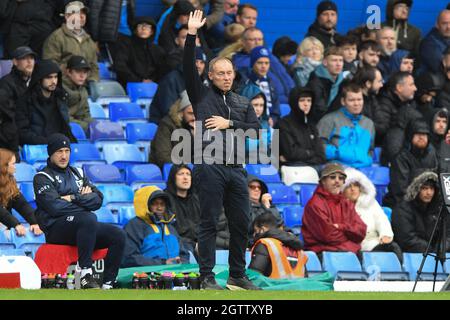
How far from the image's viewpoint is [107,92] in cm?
1694

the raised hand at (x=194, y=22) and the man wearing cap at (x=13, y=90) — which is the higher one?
the raised hand at (x=194, y=22)

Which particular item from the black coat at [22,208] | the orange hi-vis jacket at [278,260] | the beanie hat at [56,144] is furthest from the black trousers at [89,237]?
the orange hi-vis jacket at [278,260]

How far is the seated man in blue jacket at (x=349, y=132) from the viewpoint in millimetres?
16875

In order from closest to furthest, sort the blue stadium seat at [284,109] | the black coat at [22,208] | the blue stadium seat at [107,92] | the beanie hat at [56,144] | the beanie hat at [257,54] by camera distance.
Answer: the beanie hat at [56,144] → the black coat at [22,208] → the blue stadium seat at [107,92] → the beanie hat at [257,54] → the blue stadium seat at [284,109]

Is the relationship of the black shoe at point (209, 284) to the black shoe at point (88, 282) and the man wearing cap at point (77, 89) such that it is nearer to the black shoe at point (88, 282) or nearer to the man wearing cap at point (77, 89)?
the black shoe at point (88, 282)

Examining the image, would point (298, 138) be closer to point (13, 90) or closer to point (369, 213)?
point (369, 213)

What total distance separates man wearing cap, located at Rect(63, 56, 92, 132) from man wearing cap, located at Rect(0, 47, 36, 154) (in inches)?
31.3

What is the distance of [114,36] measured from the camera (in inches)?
677

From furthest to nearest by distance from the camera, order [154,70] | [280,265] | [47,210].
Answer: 1. [154,70]
2. [280,265]
3. [47,210]

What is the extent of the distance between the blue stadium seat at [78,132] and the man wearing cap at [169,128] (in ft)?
2.69

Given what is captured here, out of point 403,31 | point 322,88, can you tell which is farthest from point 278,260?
point 403,31
